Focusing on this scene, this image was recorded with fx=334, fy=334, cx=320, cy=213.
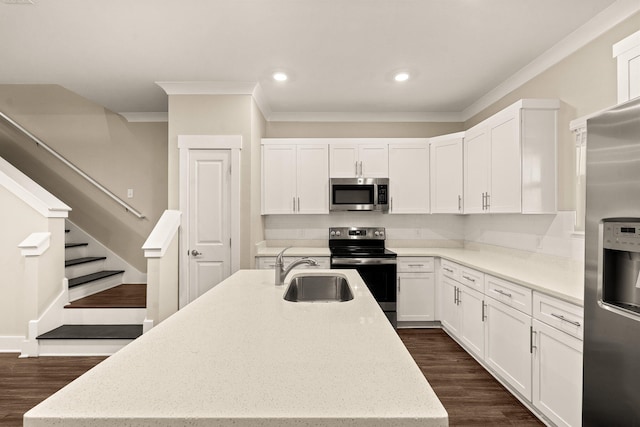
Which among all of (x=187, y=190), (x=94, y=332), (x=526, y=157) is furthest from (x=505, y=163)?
(x=94, y=332)

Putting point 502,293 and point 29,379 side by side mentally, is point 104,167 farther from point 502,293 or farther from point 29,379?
point 502,293

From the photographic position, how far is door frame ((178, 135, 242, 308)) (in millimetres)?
3514

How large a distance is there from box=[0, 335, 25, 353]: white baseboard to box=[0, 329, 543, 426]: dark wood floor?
0.21 ft

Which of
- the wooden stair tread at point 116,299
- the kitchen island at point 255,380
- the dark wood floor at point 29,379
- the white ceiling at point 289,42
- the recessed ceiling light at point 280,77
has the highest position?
the white ceiling at point 289,42

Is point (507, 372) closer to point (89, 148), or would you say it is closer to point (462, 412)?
point (462, 412)

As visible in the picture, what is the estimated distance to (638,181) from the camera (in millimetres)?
1300

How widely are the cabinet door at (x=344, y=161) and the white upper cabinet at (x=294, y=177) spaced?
0.08 metres

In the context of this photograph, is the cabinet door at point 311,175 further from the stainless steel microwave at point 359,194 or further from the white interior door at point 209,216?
the white interior door at point 209,216

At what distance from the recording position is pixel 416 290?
12.6 feet

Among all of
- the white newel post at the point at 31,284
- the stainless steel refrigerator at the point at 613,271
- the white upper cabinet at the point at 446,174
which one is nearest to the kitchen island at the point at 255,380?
the stainless steel refrigerator at the point at 613,271

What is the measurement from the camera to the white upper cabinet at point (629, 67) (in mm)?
1742

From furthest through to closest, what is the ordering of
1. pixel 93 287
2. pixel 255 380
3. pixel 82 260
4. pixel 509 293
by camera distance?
pixel 82 260 < pixel 93 287 < pixel 509 293 < pixel 255 380

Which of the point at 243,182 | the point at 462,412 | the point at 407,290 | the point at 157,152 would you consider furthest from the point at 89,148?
the point at 462,412

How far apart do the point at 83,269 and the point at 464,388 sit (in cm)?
439
